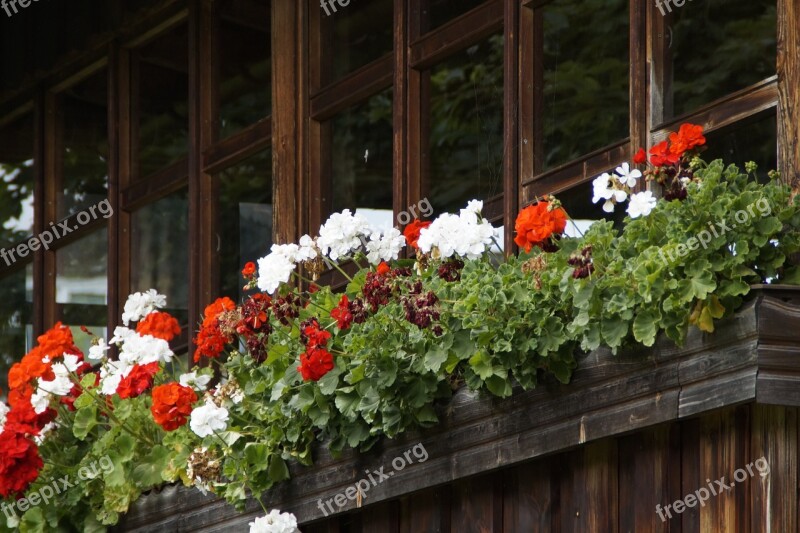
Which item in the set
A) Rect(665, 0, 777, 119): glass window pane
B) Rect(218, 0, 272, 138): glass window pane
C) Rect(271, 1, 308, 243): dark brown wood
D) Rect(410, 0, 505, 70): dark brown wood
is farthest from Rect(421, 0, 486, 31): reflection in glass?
Rect(665, 0, 777, 119): glass window pane

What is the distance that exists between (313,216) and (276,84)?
47cm

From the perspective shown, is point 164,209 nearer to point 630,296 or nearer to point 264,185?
point 264,185

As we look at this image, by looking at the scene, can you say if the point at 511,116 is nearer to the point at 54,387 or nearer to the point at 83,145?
the point at 54,387

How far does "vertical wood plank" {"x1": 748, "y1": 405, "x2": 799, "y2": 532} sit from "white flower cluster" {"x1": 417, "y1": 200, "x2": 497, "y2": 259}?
0.82 meters

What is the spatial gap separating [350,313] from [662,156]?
0.87 metres

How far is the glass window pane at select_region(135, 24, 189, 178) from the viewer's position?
5.47 metres

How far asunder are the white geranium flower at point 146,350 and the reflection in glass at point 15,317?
2365mm

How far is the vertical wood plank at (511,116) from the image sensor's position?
3.74 m

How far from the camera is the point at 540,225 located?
3.08 meters

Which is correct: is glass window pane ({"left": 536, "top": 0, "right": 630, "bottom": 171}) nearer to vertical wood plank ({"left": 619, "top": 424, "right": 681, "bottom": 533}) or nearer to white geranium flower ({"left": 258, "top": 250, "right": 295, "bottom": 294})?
white geranium flower ({"left": 258, "top": 250, "right": 295, "bottom": 294})

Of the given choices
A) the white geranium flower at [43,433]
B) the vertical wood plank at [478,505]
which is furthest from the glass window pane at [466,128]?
the white geranium flower at [43,433]

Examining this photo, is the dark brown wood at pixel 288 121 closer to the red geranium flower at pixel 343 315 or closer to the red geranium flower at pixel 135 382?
the red geranium flower at pixel 135 382

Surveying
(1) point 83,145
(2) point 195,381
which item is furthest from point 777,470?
(1) point 83,145

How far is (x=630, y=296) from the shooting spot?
2814 millimetres
